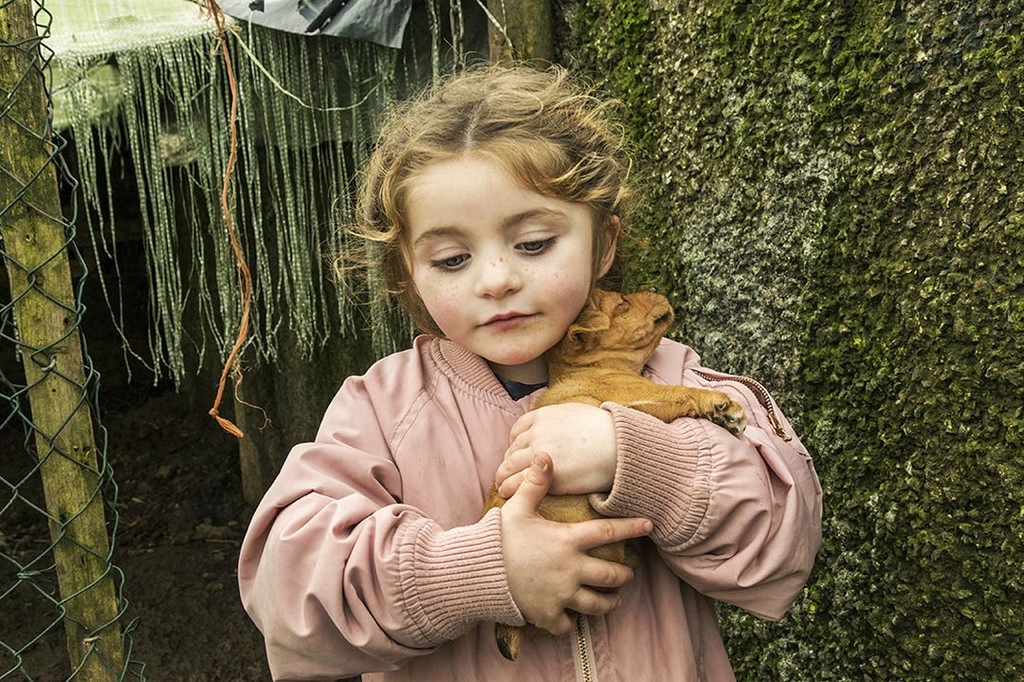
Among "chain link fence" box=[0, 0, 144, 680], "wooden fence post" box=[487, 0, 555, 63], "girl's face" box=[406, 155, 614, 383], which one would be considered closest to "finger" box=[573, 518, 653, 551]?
"girl's face" box=[406, 155, 614, 383]

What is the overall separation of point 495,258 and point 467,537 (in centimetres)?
46

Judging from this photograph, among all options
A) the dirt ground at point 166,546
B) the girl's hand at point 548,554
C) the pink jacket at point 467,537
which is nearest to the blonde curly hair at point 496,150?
the pink jacket at point 467,537

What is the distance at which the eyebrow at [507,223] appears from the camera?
1.56 m

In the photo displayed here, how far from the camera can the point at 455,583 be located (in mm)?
1403

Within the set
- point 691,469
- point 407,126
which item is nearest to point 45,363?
point 407,126

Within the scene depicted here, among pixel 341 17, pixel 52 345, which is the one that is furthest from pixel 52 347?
pixel 341 17

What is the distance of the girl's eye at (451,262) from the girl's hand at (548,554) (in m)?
0.37

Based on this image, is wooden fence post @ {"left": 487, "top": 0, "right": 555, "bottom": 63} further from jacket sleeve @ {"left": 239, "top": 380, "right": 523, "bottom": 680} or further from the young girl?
jacket sleeve @ {"left": 239, "top": 380, "right": 523, "bottom": 680}

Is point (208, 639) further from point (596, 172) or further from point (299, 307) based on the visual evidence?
point (596, 172)

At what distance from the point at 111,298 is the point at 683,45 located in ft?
22.2

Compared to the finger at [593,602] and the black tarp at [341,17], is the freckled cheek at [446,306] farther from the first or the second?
the black tarp at [341,17]

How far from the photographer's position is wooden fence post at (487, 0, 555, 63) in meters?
3.19

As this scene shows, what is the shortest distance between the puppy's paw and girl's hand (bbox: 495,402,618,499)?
7.4 inches

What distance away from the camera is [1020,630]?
191 centimetres
